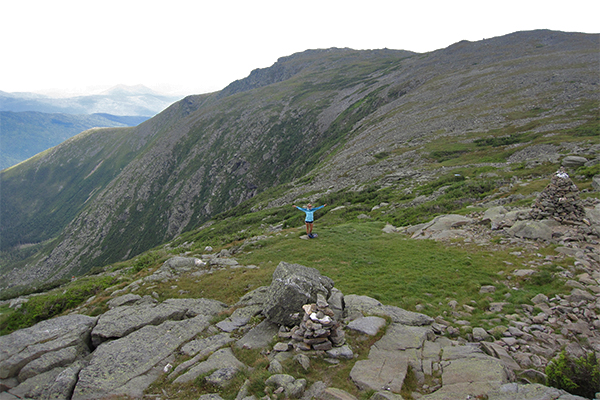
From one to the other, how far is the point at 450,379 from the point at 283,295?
19.2ft

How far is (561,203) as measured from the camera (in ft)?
51.7

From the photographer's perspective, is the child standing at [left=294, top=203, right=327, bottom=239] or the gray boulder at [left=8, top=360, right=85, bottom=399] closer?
the gray boulder at [left=8, top=360, right=85, bottom=399]

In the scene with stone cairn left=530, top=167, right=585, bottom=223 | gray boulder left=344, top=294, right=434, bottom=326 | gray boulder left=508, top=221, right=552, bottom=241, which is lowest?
gray boulder left=344, top=294, right=434, bottom=326

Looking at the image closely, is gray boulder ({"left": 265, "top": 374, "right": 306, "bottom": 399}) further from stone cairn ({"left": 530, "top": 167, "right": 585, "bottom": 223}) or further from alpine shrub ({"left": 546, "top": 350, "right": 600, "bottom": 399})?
stone cairn ({"left": 530, "top": 167, "right": 585, "bottom": 223})

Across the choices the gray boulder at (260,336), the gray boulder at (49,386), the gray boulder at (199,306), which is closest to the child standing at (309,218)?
the gray boulder at (199,306)

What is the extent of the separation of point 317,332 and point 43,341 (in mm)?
10669

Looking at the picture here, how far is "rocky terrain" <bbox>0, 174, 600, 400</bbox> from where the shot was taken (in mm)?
7410

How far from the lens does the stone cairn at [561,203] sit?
15484mm

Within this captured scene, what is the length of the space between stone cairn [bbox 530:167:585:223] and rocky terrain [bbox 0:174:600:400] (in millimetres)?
2681

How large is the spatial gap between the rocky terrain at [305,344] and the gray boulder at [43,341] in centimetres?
4

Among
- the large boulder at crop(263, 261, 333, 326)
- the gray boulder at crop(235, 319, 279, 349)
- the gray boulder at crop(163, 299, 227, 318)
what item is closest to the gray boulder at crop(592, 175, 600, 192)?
the large boulder at crop(263, 261, 333, 326)

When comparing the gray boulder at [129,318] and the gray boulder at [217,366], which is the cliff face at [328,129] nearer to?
the gray boulder at [129,318]

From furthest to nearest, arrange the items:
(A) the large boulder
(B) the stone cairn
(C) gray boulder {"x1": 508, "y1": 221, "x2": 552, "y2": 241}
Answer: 1. (B) the stone cairn
2. (C) gray boulder {"x1": 508, "y1": 221, "x2": 552, "y2": 241}
3. (A) the large boulder

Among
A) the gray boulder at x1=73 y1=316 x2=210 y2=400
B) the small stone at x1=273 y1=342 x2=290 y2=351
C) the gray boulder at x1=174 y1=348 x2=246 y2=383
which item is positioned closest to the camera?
the gray boulder at x1=73 y1=316 x2=210 y2=400
